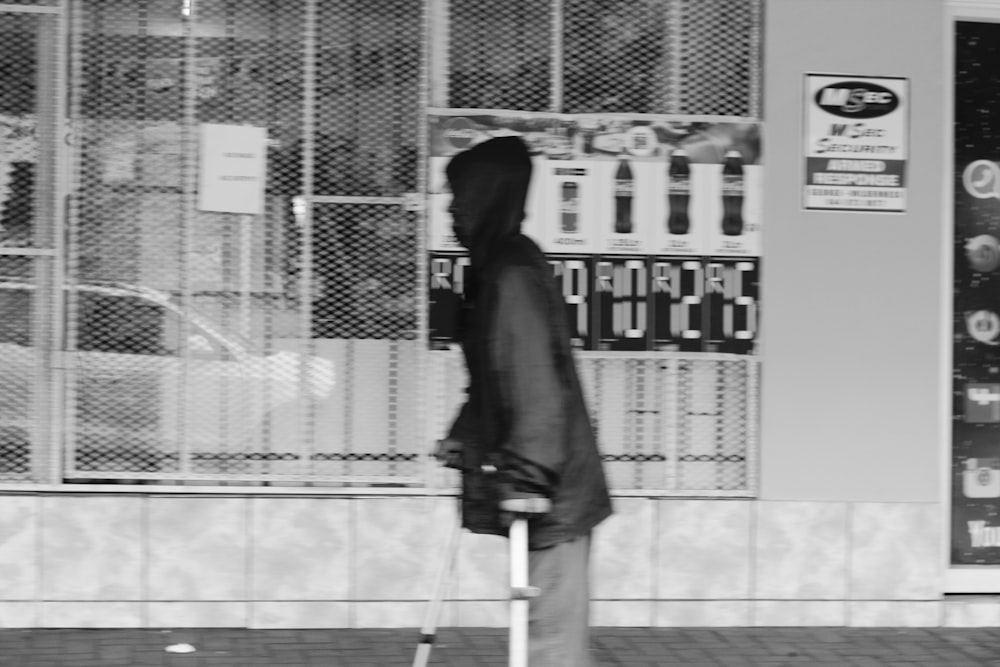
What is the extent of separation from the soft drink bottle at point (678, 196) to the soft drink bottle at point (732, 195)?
16 cm

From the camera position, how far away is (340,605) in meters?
6.77

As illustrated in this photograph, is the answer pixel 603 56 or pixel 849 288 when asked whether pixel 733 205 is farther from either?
pixel 603 56

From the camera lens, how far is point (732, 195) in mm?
6938

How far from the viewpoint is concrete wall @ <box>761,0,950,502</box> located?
6930 millimetres

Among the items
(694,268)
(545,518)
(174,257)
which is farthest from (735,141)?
(545,518)

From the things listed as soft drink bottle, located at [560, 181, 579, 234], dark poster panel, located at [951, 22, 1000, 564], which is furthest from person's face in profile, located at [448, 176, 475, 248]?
dark poster panel, located at [951, 22, 1000, 564]

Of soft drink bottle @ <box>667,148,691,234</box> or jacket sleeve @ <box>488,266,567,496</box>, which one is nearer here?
jacket sleeve @ <box>488,266,567,496</box>

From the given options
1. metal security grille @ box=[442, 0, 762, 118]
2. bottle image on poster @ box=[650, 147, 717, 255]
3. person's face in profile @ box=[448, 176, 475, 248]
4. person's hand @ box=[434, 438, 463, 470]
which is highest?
metal security grille @ box=[442, 0, 762, 118]

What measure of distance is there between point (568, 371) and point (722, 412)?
2.73m

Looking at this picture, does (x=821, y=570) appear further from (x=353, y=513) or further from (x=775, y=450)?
(x=353, y=513)

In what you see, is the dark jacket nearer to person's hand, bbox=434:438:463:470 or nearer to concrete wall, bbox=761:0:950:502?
person's hand, bbox=434:438:463:470

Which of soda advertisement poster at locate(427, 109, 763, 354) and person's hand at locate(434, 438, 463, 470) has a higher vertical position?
soda advertisement poster at locate(427, 109, 763, 354)

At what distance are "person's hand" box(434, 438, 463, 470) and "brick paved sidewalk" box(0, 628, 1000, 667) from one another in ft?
6.40

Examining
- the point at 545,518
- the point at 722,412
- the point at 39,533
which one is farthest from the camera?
the point at 722,412
